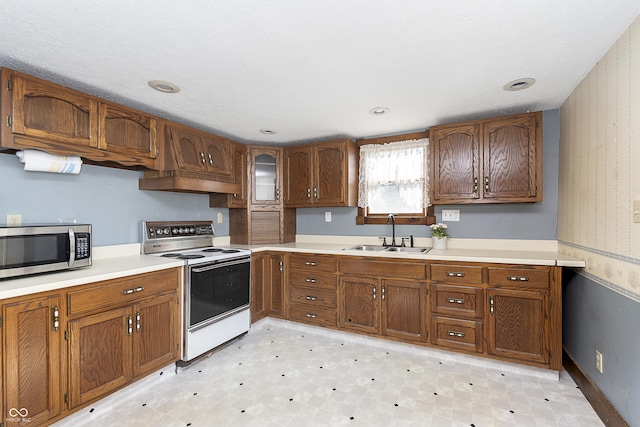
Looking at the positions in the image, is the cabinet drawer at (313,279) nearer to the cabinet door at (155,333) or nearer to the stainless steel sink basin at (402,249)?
the stainless steel sink basin at (402,249)

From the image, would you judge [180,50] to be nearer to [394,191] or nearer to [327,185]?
[327,185]

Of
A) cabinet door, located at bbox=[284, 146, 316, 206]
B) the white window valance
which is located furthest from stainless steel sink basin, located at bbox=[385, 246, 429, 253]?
cabinet door, located at bbox=[284, 146, 316, 206]

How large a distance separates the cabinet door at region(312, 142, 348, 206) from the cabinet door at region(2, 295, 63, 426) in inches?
96.4

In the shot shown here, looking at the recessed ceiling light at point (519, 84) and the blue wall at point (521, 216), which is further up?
the recessed ceiling light at point (519, 84)

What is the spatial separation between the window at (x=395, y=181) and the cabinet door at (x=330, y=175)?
27 centimetres

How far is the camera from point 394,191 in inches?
136

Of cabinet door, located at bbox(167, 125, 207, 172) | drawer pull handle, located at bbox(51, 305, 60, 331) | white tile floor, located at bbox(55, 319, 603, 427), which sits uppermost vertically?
cabinet door, located at bbox(167, 125, 207, 172)

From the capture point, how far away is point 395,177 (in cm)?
340

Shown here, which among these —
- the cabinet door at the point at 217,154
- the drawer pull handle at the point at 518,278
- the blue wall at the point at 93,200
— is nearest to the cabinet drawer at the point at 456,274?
the drawer pull handle at the point at 518,278

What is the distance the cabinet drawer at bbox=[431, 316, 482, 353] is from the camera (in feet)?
8.11

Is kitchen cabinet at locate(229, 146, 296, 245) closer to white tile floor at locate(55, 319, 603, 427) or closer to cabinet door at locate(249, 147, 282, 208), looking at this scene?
cabinet door at locate(249, 147, 282, 208)

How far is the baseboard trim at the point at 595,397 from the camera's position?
1.66 m

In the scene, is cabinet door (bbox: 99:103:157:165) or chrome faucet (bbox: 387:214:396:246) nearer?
cabinet door (bbox: 99:103:157:165)

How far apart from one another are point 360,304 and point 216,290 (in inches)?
54.0
